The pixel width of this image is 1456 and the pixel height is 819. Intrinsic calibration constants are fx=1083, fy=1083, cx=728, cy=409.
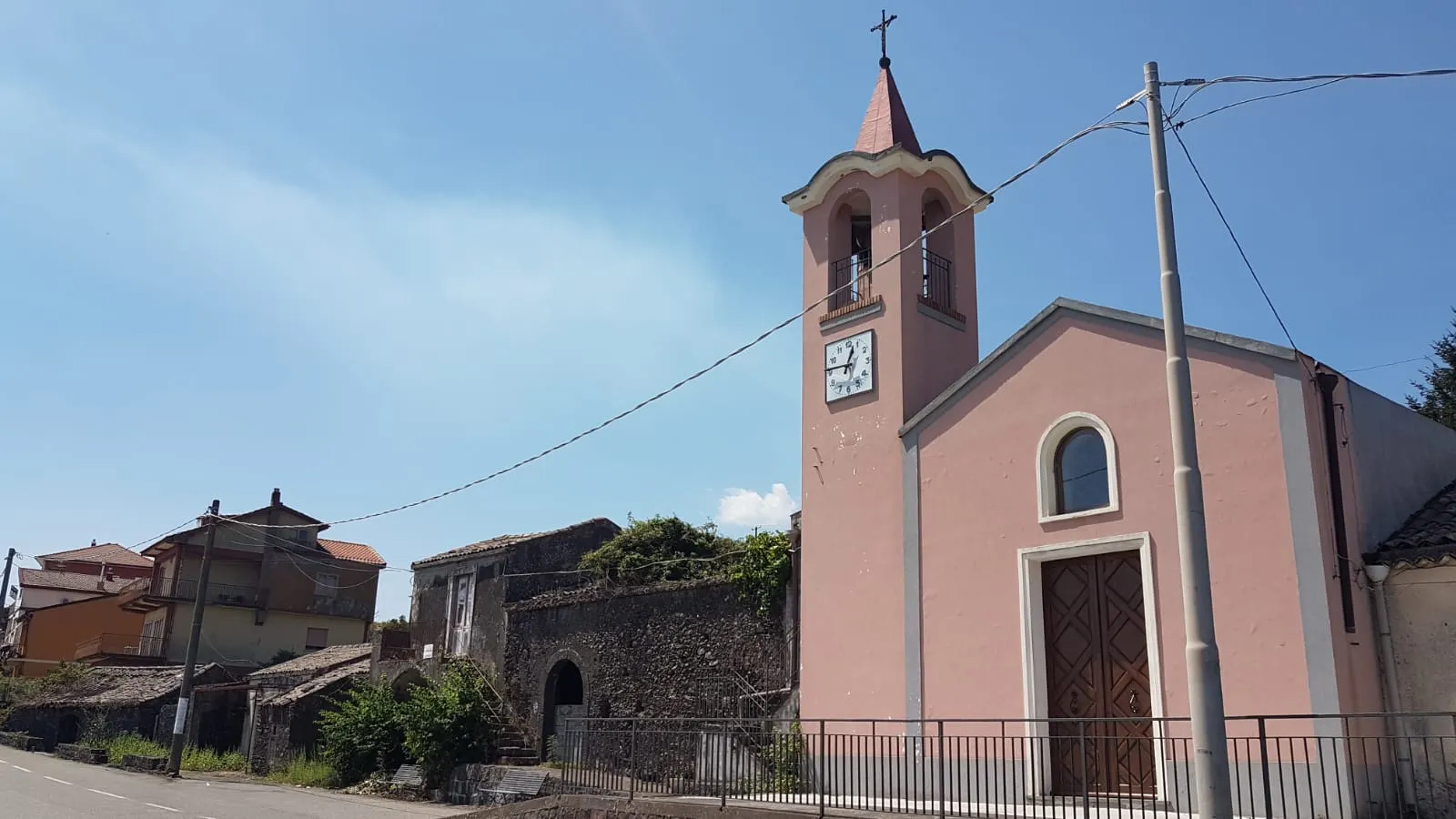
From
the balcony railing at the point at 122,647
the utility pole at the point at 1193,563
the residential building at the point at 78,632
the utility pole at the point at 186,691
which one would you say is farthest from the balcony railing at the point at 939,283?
the residential building at the point at 78,632

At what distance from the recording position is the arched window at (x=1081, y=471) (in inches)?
501

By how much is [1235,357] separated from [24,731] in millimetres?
43807

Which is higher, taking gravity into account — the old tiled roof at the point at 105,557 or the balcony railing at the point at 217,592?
the old tiled roof at the point at 105,557

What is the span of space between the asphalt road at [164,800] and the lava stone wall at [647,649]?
343cm

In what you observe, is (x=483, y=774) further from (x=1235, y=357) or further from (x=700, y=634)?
(x=1235, y=357)

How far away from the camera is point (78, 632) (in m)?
51.3

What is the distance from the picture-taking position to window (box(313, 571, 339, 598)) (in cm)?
4703

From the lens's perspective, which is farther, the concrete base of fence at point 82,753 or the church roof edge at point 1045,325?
the concrete base of fence at point 82,753

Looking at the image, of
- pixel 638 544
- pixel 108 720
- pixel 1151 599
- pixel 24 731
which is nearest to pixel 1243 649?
pixel 1151 599

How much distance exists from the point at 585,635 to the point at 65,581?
49803 mm

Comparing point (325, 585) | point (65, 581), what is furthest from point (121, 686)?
point (65, 581)

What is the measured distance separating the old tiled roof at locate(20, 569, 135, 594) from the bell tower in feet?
171

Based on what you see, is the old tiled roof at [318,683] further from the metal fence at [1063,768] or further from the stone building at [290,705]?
the metal fence at [1063,768]

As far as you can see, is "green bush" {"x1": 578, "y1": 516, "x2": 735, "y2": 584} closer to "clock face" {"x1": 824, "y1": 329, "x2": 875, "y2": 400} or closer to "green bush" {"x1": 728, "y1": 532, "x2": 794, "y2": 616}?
"green bush" {"x1": 728, "y1": 532, "x2": 794, "y2": 616}
